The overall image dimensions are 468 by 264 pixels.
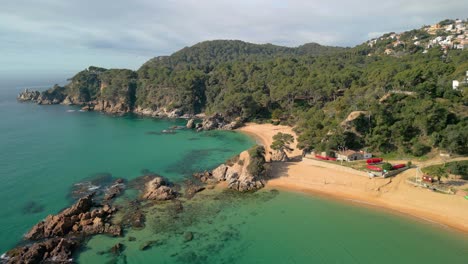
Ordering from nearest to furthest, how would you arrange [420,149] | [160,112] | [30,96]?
[420,149], [160,112], [30,96]

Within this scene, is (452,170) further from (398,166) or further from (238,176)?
(238,176)

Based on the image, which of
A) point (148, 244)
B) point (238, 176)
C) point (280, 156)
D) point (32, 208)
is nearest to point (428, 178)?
point (280, 156)

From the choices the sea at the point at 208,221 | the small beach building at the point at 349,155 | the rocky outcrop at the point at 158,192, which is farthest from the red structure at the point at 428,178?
the rocky outcrop at the point at 158,192

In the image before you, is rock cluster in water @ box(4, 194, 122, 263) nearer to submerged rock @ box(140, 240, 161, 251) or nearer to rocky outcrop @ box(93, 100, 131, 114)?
submerged rock @ box(140, 240, 161, 251)

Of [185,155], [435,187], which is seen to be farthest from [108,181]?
[435,187]

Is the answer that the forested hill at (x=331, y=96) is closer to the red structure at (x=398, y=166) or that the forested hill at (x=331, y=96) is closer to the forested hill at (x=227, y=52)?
the red structure at (x=398, y=166)

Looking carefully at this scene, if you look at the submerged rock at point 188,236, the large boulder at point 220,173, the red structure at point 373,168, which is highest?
the red structure at point 373,168
